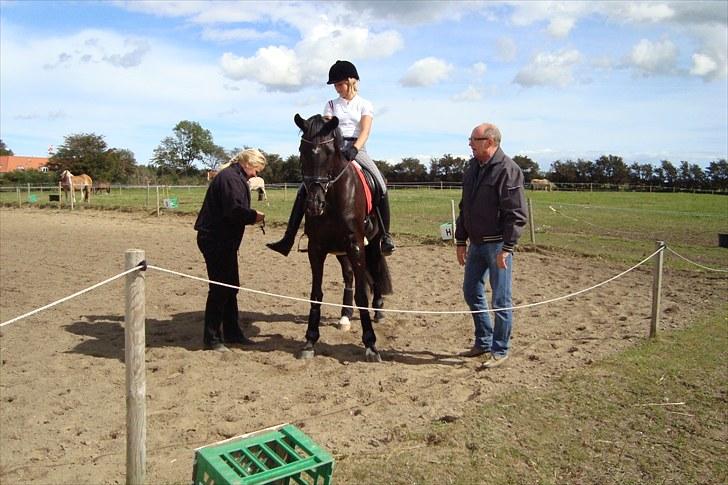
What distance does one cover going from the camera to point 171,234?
1574cm

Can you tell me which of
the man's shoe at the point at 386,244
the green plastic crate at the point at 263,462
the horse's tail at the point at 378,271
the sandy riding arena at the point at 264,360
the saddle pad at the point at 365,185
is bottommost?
the sandy riding arena at the point at 264,360

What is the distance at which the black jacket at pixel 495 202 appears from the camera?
5.09 meters

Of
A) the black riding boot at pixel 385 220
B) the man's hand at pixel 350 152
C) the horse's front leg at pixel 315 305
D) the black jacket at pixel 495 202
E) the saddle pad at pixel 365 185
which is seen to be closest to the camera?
the black jacket at pixel 495 202

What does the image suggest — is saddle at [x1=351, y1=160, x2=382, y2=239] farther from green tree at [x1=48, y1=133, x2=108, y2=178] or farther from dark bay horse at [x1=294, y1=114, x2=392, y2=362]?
green tree at [x1=48, y1=133, x2=108, y2=178]

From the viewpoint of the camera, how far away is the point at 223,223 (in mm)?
5754

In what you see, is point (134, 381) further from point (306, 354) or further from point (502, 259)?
point (502, 259)

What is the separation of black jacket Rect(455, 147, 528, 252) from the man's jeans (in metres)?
0.14

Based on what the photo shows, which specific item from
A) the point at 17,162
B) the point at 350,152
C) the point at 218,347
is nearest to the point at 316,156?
the point at 350,152

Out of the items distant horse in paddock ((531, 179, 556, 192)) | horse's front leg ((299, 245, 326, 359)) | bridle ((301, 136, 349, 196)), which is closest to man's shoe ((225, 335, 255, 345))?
horse's front leg ((299, 245, 326, 359))

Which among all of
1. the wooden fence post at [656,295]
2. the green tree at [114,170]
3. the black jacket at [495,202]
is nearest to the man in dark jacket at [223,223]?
the black jacket at [495,202]

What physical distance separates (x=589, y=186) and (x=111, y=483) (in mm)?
65114

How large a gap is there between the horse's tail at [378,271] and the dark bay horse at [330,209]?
1.24 m

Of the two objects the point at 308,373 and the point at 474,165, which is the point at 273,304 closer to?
the point at 308,373

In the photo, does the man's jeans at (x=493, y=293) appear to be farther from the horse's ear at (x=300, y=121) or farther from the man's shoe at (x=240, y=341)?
the man's shoe at (x=240, y=341)
